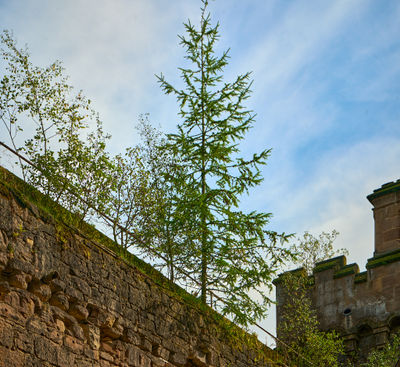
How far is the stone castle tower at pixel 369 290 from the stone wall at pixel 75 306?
626cm

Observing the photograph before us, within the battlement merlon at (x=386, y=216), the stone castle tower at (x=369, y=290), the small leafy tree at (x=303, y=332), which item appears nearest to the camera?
the small leafy tree at (x=303, y=332)

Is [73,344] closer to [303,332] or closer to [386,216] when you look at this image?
[303,332]

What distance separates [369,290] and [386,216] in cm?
184

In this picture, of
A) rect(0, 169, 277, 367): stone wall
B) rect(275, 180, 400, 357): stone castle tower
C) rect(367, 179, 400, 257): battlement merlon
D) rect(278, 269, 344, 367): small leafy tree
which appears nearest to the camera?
rect(0, 169, 277, 367): stone wall

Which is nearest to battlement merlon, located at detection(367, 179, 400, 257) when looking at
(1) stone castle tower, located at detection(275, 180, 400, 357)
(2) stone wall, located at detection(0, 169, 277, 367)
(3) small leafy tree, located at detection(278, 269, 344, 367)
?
(1) stone castle tower, located at detection(275, 180, 400, 357)

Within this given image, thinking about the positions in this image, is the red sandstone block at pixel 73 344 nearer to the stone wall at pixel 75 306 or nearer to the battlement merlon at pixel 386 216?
the stone wall at pixel 75 306

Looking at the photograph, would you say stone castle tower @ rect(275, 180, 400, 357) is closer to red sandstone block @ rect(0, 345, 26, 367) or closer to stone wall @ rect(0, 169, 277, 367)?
stone wall @ rect(0, 169, 277, 367)

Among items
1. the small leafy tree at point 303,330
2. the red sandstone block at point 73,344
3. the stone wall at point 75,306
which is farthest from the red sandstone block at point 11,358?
the small leafy tree at point 303,330

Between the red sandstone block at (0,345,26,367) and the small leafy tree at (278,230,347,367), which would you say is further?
the small leafy tree at (278,230,347,367)

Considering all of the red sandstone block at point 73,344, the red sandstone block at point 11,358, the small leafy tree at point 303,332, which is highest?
the small leafy tree at point 303,332

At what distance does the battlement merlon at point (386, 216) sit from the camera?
17.9 metres

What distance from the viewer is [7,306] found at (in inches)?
333

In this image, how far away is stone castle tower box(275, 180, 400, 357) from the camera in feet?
56.0

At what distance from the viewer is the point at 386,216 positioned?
18.2 meters
